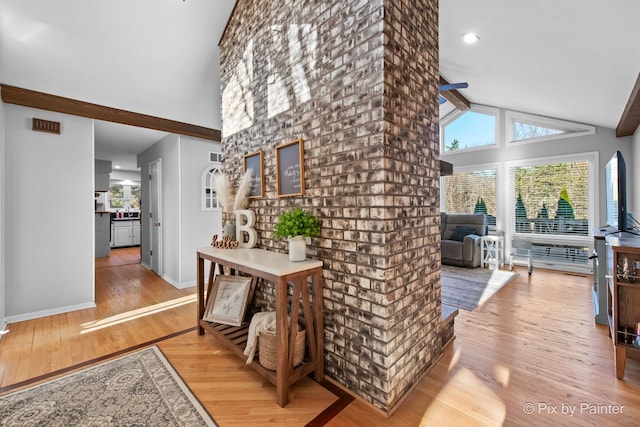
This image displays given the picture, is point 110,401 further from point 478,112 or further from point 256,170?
point 478,112

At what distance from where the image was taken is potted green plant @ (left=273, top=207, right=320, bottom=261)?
1.93 m

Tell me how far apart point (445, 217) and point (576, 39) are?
420 cm

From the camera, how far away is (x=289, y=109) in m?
2.27

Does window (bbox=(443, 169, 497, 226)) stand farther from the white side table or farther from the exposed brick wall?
the exposed brick wall

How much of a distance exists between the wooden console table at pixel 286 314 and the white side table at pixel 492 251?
4.55 m

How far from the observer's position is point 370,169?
167 cm

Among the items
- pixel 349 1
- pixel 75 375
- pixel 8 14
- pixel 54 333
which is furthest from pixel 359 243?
pixel 8 14

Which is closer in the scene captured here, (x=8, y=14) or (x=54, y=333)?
(x=8, y=14)

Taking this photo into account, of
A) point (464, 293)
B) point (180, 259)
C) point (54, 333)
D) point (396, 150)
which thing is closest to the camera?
point (396, 150)

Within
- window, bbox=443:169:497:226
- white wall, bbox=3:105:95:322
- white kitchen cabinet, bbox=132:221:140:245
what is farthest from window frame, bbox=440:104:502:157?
white kitchen cabinet, bbox=132:221:140:245

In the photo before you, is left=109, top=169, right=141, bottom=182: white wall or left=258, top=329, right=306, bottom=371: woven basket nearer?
left=258, top=329, right=306, bottom=371: woven basket

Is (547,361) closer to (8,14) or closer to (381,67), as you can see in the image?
(381,67)

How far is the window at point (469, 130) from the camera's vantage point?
5.96 m

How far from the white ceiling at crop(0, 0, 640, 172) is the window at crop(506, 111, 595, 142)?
2.27 ft
